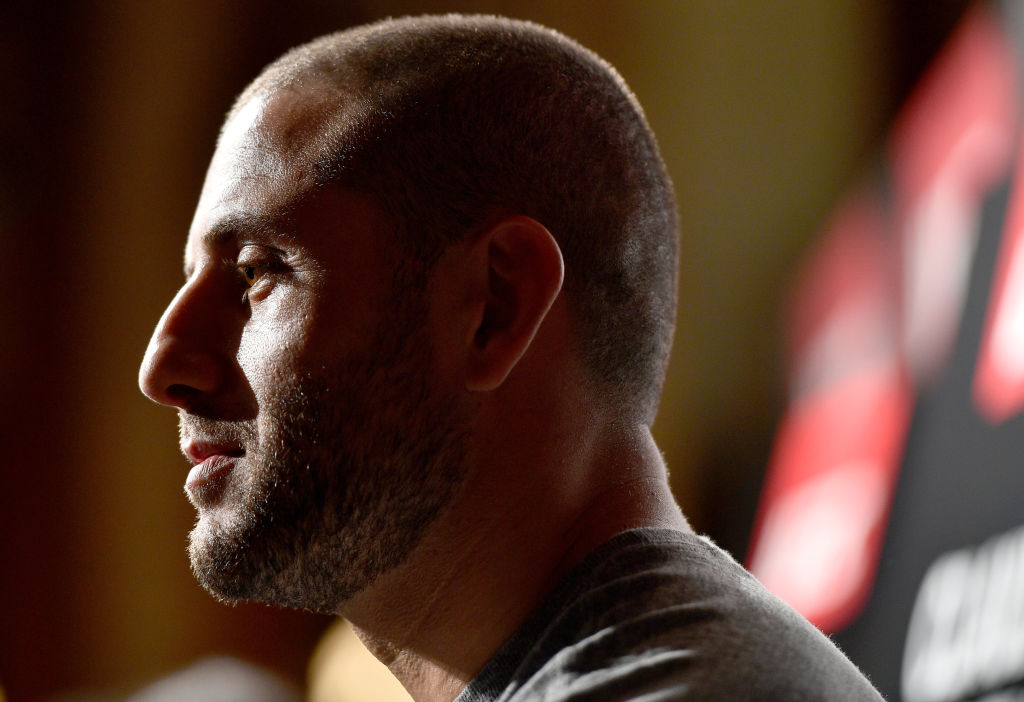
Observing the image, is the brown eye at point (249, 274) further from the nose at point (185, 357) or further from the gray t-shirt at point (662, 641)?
the gray t-shirt at point (662, 641)

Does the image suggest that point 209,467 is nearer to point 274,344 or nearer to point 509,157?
point 274,344

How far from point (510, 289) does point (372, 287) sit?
15 centimetres

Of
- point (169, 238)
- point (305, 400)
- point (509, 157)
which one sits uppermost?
point (509, 157)

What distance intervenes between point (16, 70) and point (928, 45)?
319 cm

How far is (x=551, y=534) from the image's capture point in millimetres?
1152

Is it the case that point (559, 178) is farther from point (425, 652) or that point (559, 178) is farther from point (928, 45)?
point (928, 45)

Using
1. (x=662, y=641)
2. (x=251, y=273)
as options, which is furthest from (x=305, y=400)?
(x=662, y=641)

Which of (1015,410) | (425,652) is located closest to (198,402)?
(425,652)

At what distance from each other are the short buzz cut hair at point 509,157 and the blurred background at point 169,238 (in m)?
2.44

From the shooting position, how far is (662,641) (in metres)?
0.94

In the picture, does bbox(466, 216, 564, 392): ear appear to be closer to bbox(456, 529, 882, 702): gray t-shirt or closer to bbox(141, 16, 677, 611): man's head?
bbox(141, 16, 677, 611): man's head

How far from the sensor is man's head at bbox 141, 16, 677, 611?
116 centimetres

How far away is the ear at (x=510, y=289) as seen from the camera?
1192 mm

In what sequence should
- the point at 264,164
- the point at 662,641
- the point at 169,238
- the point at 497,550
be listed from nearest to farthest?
the point at 662,641 < the point at 497,550 < the point at 264,164 < the point at 169,238
